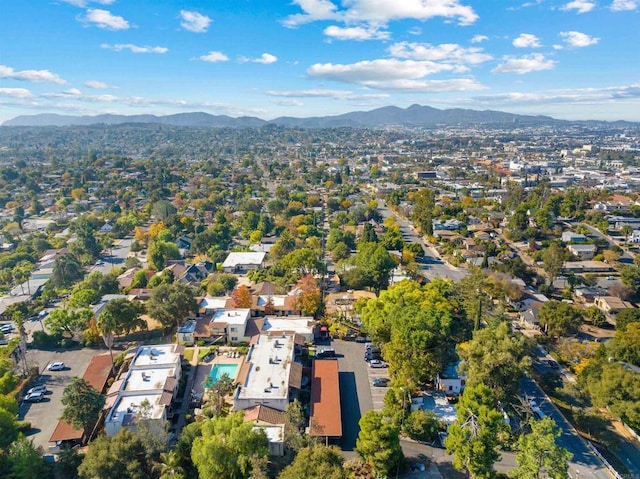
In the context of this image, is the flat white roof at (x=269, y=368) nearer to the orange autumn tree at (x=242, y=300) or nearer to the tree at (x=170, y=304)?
the orange autumn tree at (x=242, y=300)

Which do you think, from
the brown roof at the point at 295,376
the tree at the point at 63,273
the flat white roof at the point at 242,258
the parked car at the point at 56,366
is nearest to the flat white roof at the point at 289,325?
the brown roof at the point at 295,376

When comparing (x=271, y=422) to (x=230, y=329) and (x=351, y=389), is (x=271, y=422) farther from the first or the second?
(x=230, y=329)

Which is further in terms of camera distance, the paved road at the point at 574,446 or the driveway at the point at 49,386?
the driveway at the point at 49,386

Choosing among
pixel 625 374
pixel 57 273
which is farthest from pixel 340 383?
pixel 57 273

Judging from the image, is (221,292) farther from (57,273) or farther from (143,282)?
(57,273)

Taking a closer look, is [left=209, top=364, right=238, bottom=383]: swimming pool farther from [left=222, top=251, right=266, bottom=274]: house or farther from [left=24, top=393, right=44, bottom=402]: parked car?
[left=222, top=251, right=266, bottom=274]: house
